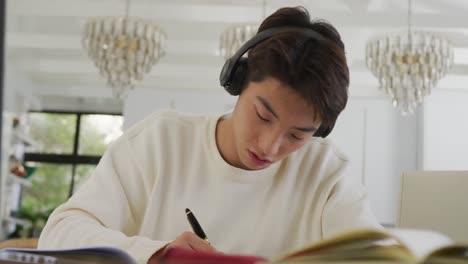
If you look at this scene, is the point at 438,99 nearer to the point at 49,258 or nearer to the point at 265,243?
the point at 265,243

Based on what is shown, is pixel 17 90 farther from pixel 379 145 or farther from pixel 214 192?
pixel 214 192

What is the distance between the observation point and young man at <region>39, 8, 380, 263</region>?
0.94 metres

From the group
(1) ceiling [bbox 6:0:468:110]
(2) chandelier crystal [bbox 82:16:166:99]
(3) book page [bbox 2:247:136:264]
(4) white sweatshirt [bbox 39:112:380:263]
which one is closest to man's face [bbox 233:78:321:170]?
(4) white sweatshirt [bbox 39:112:380:263]

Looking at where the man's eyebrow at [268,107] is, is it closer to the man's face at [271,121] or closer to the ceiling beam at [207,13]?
the man's face at [271,121]

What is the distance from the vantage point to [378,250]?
0.46m

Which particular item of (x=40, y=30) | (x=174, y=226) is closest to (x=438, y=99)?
(x=40, y=30)

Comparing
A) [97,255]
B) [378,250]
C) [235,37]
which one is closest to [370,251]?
[378,250]

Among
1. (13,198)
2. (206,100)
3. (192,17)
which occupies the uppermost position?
(192,17)

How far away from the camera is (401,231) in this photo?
1.62 feet

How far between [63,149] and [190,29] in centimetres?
428

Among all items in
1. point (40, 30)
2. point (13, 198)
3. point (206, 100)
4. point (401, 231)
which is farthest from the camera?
point (13, 198)

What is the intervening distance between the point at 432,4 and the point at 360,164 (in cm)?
255

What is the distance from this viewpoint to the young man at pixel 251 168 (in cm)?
94

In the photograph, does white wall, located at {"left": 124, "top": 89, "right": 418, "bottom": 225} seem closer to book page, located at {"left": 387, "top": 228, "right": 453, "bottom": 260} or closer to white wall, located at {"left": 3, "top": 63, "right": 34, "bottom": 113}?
white wall, located at {"left": 3, "top": 63, "right": 34, "bottom": 113}
